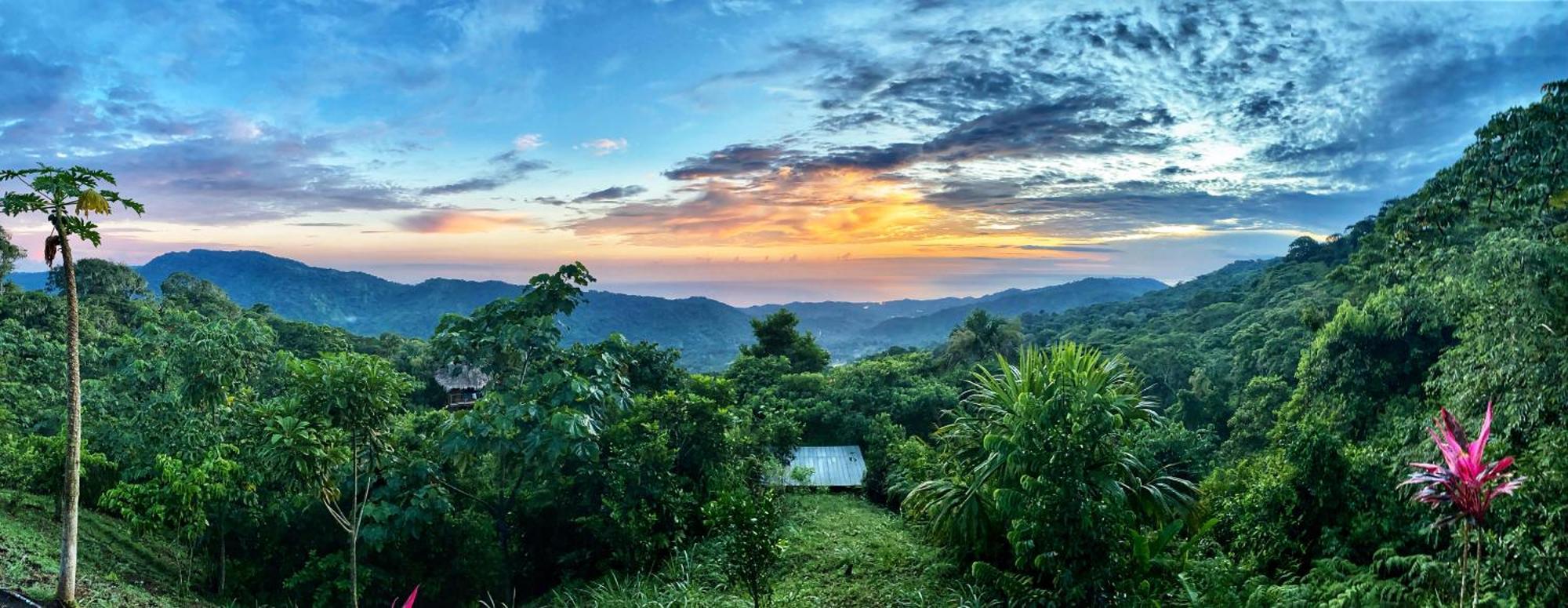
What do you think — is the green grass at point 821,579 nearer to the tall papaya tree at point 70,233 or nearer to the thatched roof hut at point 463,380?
the tall papaya tree at point 70,233

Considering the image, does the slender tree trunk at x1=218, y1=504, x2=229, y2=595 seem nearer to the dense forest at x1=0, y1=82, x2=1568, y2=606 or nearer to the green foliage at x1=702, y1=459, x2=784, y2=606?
the dense forest at x1=0, y1=82, x2=1568, y2=606

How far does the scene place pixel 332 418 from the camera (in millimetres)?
7133

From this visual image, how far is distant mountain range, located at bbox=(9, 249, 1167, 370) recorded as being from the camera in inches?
4493

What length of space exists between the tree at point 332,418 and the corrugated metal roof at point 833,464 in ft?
28.7

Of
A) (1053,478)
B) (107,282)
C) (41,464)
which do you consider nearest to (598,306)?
(107,282)

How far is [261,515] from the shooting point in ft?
28.4

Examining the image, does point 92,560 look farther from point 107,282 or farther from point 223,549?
point 107,282

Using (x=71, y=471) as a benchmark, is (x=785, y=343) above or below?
above

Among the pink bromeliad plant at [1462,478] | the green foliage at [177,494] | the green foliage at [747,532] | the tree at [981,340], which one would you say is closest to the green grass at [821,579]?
the green foliage at [747,532]

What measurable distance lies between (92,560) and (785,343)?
928 inches

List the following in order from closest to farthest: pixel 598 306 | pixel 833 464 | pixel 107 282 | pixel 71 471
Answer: pixel 71 471 < pixel 833 464 < pixel 107 282 < pixel 598 306

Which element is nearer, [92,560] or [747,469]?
[92,560]

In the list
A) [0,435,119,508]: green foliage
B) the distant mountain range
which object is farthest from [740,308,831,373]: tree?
the distant mountain range

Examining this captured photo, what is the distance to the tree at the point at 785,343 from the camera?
Answer: 3038 cm
